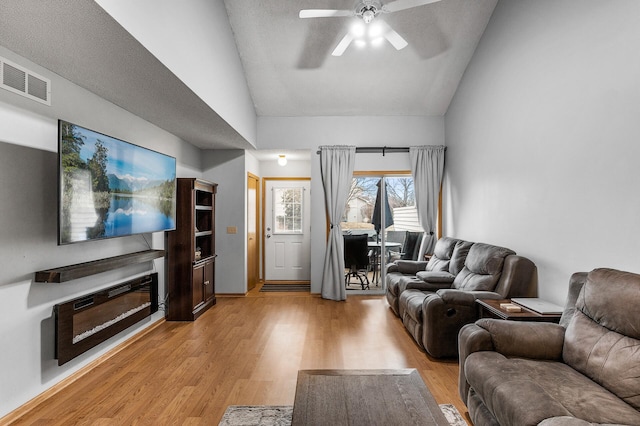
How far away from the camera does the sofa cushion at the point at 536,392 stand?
154cm

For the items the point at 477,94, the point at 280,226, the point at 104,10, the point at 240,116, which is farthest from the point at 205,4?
the point at 280,226

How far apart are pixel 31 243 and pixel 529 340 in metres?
3.34

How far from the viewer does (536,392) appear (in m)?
1.65

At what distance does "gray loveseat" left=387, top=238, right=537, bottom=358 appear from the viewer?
3135mm

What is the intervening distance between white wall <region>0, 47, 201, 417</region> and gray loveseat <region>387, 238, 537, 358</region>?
117 inches

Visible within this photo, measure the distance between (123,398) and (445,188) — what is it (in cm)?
490

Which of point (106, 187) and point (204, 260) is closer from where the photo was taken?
point (106, 187)

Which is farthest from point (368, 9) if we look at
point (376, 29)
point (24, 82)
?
point (24, 82)

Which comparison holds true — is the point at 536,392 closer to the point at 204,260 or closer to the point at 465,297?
the point at 465,297

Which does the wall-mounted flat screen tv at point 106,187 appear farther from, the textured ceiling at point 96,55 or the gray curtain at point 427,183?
the gray curtain at point 427,183

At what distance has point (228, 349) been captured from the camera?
3.44m

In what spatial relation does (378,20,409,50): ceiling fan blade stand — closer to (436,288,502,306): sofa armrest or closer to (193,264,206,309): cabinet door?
(436,288,502,306): sofa armrest

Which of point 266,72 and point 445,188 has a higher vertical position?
point 266,72

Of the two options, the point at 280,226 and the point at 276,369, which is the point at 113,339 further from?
the point at 280,226
